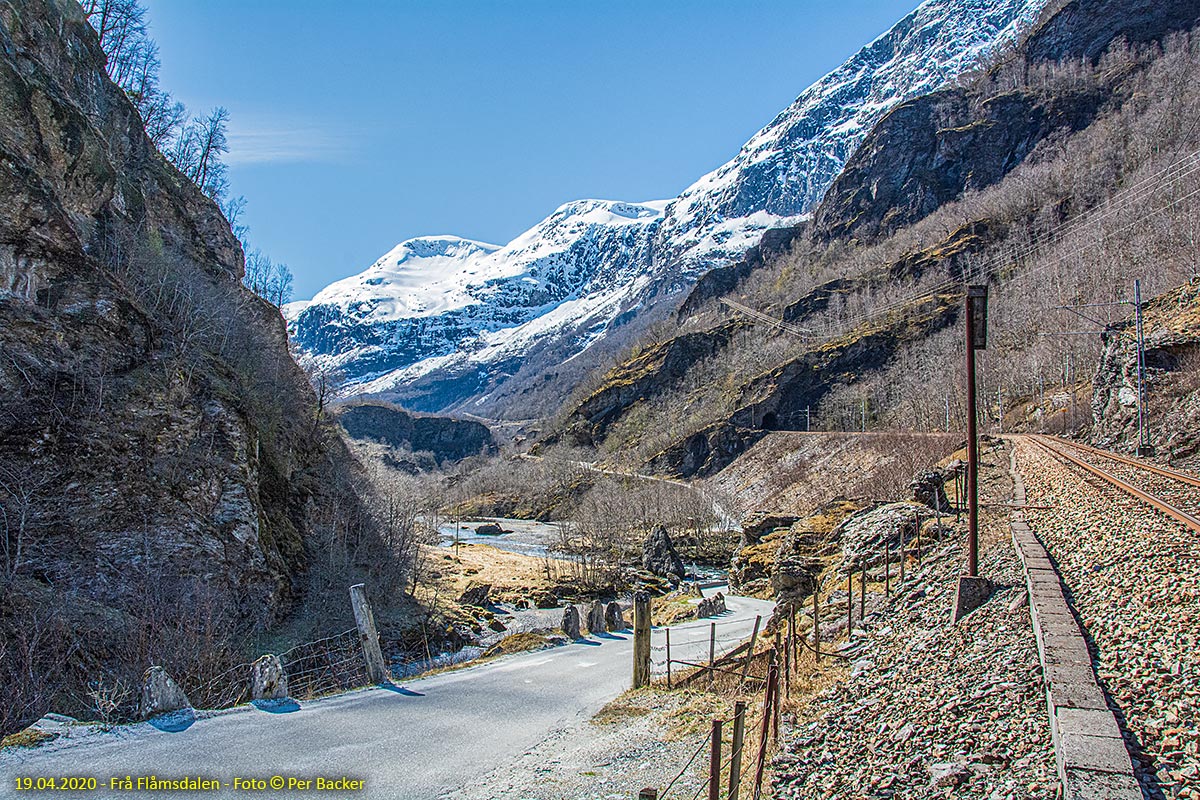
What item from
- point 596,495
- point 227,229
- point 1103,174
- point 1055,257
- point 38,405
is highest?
point 1103,174

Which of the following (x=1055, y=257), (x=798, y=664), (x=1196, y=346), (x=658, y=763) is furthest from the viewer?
(x=1055, y=257)

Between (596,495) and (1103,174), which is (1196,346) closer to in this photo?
(596,495)

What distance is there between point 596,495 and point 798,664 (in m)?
86.0

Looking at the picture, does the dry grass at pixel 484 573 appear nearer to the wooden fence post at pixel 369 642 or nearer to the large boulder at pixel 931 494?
the large boulder at pixel 931 494

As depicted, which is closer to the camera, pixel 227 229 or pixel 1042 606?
pixel 1042 606

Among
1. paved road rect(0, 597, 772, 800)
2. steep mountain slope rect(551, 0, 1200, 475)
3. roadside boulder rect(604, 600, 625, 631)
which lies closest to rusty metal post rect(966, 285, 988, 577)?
paved road rect(0, 597, 772, 800)

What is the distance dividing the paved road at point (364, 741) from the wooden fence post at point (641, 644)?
0.46m

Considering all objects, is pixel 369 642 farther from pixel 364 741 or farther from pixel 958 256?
pixel 958 256

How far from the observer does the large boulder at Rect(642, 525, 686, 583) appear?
2119 inches

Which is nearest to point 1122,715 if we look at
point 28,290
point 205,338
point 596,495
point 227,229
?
point 28,290

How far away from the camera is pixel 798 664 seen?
13.0 metres

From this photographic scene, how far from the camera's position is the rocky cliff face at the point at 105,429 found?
55.9ft

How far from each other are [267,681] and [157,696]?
5.52 ft

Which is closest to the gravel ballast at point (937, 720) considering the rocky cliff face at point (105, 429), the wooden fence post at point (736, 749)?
the wooden fence post at point (736, 749)
